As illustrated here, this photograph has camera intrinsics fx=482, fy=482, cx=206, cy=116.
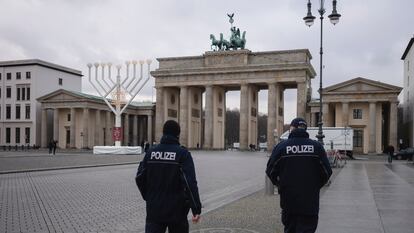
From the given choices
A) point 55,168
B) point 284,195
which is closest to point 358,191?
point 284,195

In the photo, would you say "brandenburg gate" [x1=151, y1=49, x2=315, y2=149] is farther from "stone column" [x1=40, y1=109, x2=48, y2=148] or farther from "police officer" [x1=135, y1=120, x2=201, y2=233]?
"police officer" [x1=135, y1=120, x2=201, y2=233]

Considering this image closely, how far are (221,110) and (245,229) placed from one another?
270 ft

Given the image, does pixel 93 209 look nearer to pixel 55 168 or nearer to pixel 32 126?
pixel 55 168

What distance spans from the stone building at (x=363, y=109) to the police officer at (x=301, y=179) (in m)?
68.5

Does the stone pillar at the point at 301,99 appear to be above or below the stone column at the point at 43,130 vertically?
above

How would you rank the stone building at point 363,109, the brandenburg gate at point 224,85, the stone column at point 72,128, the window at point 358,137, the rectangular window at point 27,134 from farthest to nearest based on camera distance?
the rectangular window at point 27,134, the stone column at point 72,128, the brandenburg gate at point 224,85, the window at point 358,137, the stone building at point 363,109

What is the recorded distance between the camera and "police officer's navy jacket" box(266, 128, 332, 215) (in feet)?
21.2

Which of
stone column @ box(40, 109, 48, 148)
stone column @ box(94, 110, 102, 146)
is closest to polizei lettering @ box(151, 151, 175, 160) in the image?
stone column @ box(94, 110, 102, 146)

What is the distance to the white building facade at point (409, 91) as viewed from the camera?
250ft

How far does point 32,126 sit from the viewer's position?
302ft

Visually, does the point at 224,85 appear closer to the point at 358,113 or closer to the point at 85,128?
the point at 358,113

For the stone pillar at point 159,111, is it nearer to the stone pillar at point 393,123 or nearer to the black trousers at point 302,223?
the stone pillar at point 393,123

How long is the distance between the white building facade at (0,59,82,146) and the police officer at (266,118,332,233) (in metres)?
91.0

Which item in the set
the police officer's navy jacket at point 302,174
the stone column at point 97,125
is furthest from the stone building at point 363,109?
the police officer's navy jacket at point 302,174
